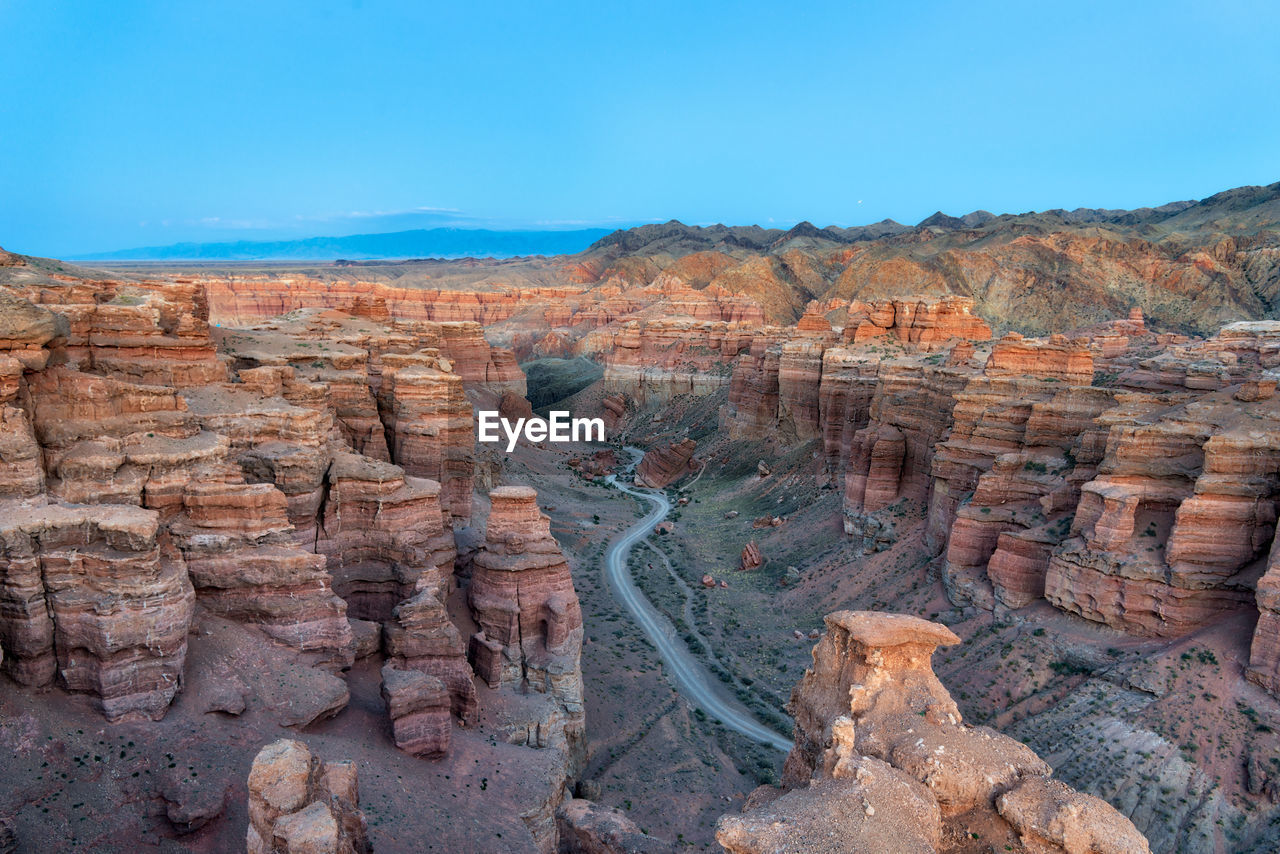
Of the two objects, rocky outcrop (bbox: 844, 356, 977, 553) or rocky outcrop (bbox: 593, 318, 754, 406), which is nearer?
rocky outcrop (bbox: 844, 356, 977, 553)

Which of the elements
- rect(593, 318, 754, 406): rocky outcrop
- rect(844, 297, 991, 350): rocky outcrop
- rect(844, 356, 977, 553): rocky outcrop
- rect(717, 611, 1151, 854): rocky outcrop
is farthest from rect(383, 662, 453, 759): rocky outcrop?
rect(593, 318, 754, 406): rocky outcrop

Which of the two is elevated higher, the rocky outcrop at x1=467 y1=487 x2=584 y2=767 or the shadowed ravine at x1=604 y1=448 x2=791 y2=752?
the rocky outcrop at x1=467 y1=487 x2=584 y2=767

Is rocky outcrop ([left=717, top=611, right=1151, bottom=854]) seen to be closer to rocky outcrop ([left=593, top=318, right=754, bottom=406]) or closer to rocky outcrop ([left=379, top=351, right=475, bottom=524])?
rocky outcrop ([left=379, top=351, right=475, bottom=524])

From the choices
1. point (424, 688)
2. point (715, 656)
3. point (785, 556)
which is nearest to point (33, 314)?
point (424, 688)

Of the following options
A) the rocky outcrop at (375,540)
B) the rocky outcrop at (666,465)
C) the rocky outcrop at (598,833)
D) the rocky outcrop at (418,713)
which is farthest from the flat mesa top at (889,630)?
the rocky outcrop at (666,465)

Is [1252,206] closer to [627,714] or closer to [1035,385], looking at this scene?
[1035,385]

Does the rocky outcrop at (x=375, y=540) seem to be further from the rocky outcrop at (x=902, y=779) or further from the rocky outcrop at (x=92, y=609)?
the rocky outcrop at (x=902, y=779)

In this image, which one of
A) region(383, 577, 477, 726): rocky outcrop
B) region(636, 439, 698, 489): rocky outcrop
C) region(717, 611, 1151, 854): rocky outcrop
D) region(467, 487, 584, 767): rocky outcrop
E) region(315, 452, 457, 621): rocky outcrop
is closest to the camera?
region(717, 611, 1151, 854): rocky outcrop
